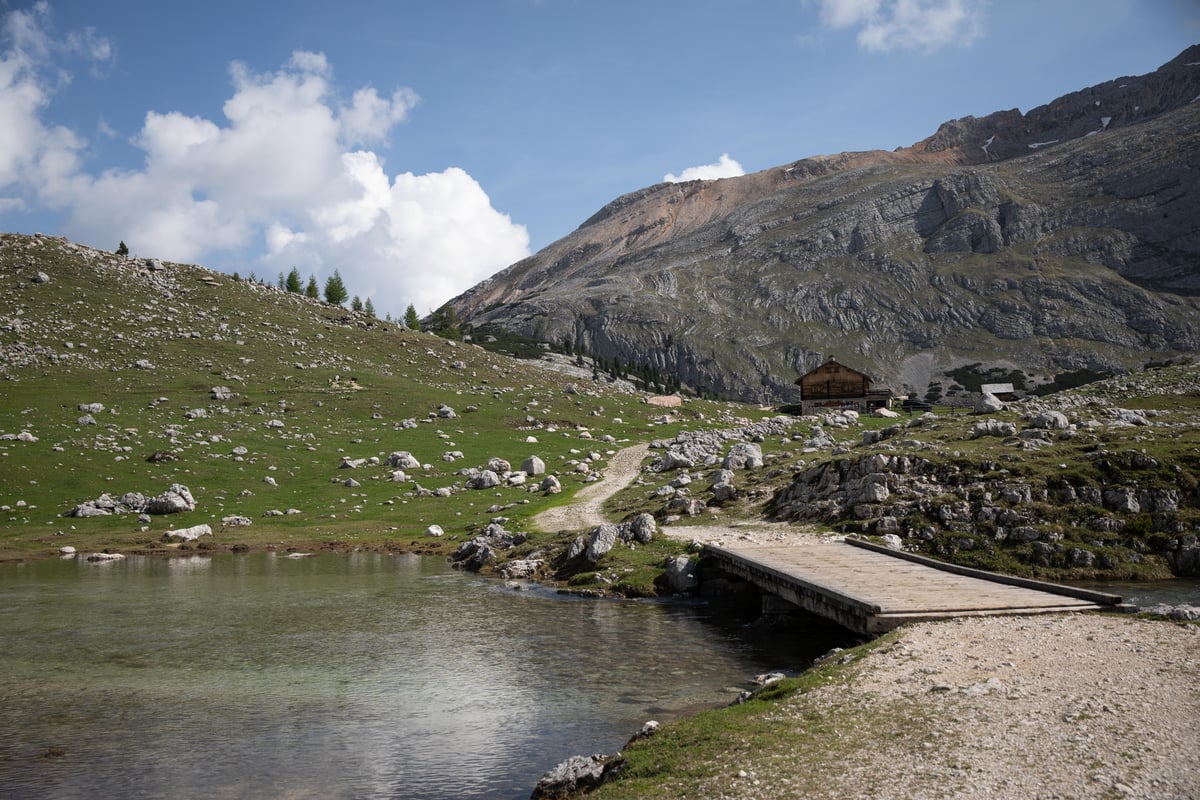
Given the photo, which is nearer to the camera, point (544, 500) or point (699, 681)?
point (699, 681)

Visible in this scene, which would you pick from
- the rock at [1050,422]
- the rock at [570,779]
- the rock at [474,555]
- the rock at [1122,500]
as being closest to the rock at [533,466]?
the rock at [474,555]

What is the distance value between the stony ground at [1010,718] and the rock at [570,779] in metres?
2.90

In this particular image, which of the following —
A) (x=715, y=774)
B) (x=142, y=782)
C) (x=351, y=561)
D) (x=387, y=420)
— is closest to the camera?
(x=715, y=774)

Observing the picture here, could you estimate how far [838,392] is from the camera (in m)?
149

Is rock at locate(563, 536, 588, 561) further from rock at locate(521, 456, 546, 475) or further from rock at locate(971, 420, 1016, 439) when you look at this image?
rock at locate(521, 456, 546, 475)

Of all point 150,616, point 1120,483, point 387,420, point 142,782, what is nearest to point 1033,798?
point 142,782

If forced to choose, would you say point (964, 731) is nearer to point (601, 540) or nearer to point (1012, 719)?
point (1012, 719)

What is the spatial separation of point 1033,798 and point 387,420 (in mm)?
88076

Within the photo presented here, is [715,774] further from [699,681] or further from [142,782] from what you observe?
[142,782]

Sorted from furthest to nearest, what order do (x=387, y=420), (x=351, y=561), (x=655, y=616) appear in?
(x=387, y=420)
(x=351, y=561)
(x=655, y=616)

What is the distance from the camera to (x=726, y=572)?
37906mm

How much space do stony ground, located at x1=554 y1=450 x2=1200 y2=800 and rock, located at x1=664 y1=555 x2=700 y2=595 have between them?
16.6m

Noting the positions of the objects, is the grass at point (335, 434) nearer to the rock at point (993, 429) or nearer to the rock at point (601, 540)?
the rock at point (993, 429)

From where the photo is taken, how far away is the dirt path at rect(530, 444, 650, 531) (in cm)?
5422
